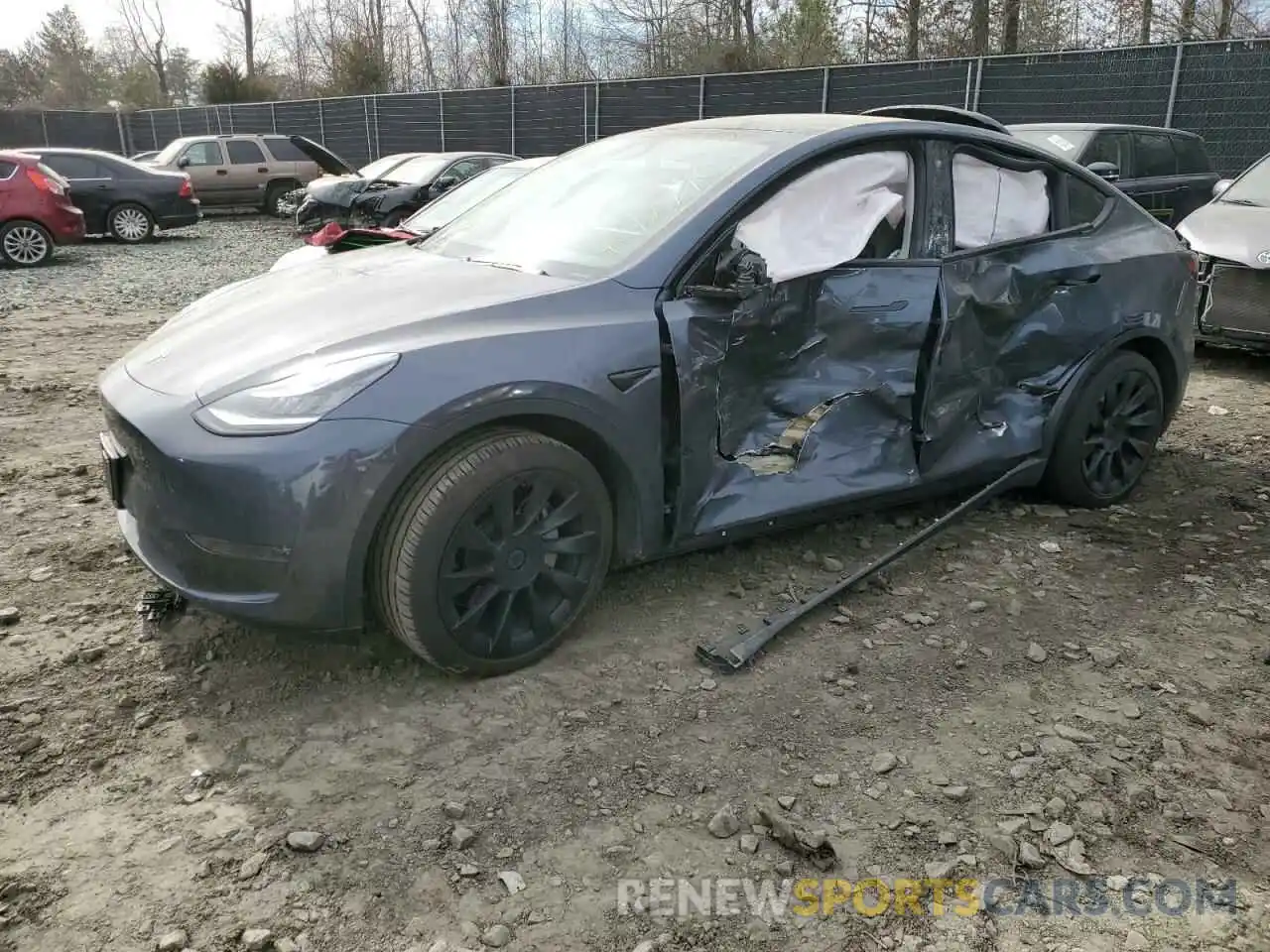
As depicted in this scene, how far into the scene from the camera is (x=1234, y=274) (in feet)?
22.4

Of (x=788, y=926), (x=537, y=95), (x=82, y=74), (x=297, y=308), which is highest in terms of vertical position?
(x=82, y=74)

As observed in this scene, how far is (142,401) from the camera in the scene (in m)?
2.90

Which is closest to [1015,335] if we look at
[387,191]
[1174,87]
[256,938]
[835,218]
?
[835,218]

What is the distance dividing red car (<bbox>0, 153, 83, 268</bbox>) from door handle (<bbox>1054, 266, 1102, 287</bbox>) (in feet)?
40.8

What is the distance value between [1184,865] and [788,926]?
0.96 metres

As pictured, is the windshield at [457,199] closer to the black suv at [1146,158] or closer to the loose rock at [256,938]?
the black suv at [1146,158]

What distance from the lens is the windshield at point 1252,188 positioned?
7.49 metres

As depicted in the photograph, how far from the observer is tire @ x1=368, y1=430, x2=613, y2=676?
9.04 feet

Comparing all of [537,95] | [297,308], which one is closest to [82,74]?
[537,95]

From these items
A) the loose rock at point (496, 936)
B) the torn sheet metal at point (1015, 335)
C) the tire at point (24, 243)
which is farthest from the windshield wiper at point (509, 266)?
the tire at point (24, 243)

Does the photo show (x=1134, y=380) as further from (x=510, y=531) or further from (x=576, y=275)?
(x=510, y=531)

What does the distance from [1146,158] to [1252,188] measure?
1.79 metres

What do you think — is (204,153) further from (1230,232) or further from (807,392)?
(807,392)

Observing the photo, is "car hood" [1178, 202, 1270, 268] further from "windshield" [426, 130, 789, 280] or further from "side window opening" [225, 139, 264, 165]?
"side window opening" [225, 139, 264, 165]
